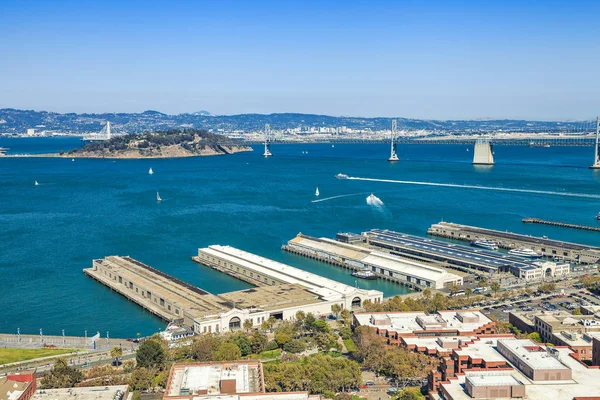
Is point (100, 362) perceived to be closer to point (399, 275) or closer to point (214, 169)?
point (399, 275)

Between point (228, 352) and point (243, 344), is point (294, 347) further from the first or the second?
point (228, 352)

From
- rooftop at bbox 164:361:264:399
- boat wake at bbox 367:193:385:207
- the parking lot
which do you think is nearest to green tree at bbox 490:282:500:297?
the parking lot

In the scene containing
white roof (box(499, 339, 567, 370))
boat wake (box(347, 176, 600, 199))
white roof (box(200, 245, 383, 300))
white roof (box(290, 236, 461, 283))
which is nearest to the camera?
white roof (box(499, 339, 567, 370))

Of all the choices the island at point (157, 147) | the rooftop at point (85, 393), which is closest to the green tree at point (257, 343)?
the rooftop at point (85, 393)

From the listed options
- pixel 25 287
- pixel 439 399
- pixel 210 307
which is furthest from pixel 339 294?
pixel 25 287

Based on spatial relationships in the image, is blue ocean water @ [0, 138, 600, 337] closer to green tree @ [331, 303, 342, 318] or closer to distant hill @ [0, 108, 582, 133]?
green tree @ [331, 303, 342, 318]
